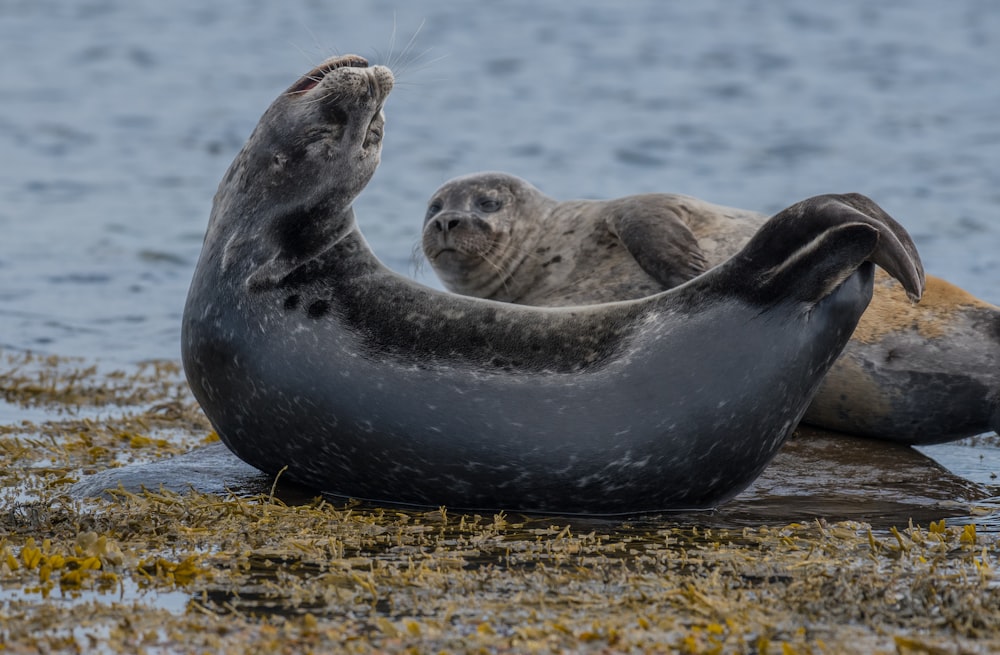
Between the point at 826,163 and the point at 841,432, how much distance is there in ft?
36.8

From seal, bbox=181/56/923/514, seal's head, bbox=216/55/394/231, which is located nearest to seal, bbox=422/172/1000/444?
seal, bbox=181/56/923/514

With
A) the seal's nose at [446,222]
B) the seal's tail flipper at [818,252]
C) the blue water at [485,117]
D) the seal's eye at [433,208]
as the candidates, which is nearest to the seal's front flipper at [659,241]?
the seal's nose at [446,222]

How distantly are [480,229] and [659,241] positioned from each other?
1.24 m

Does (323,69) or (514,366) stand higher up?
(323,69)

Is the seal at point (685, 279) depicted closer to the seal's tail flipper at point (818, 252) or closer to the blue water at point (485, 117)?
the seal's tail flipper at point (818, 252)

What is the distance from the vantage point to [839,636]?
372cm

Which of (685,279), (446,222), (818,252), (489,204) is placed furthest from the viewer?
(489,204)

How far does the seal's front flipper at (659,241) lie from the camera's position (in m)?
6.41

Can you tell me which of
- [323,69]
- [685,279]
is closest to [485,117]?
[685,279]

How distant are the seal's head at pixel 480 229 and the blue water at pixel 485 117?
1.39 metres

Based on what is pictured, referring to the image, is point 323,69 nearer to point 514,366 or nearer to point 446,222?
point 514,366

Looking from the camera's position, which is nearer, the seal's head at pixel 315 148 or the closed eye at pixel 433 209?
the seal's head at pixel 315 148

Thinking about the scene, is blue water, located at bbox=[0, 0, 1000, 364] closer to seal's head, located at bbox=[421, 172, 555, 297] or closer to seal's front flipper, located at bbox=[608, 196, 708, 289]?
seal's head, located at bbox=[421, 172, 555, 297]

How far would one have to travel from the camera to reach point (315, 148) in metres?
5.55
